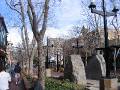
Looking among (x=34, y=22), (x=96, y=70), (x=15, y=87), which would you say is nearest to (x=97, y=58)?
(x=96, y=70)

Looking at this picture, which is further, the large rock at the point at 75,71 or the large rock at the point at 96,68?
the large rock at the point at 96,68

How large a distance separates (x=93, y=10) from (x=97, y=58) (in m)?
18.6

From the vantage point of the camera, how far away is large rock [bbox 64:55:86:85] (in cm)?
2677

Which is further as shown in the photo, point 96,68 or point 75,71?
point 96,68

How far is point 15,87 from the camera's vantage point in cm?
2350

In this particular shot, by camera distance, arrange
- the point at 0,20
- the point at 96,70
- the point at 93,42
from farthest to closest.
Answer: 1. the point at 0,20
2. the point at 93,42
3. the point at 96,70

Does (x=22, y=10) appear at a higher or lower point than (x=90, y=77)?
higher

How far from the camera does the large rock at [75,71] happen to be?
26.8 m

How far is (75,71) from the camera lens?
2734 centimetres

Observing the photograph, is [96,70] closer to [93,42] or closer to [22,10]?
[22,10]

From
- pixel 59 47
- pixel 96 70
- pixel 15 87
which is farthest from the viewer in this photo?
pixel 59 47

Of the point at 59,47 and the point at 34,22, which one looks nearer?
the point at 34,22

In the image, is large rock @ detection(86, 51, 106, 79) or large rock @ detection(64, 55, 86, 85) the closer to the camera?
large rock @ detection(64, 55, 86, 85)

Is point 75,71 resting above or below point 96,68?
above
